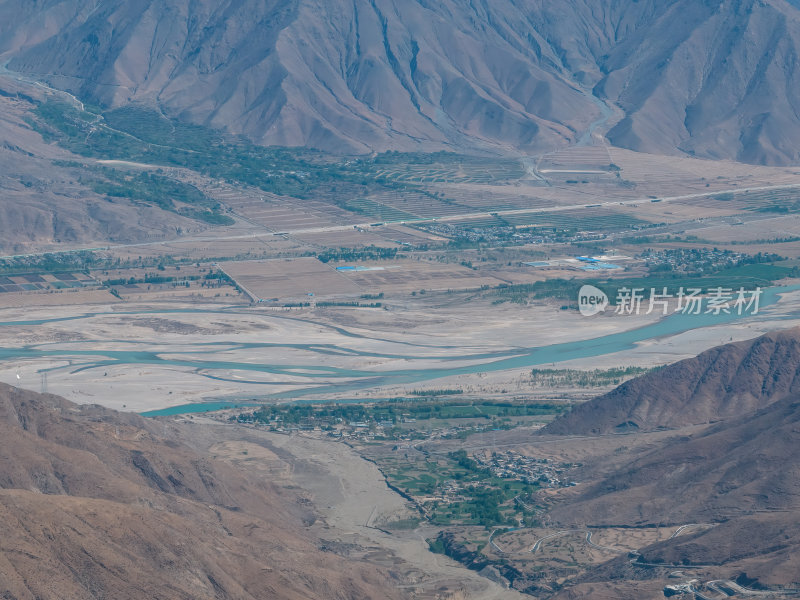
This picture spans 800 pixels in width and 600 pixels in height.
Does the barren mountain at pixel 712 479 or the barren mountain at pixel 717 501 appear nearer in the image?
the barren mountain at pixel 717 501

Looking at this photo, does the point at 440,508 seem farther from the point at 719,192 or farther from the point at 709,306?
the point at 719,192

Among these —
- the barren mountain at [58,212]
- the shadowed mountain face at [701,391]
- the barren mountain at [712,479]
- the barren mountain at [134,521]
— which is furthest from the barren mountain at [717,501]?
the barren mountain at [58,212]

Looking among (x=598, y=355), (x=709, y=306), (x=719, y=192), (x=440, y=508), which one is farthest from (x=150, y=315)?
(x=719, y=192)

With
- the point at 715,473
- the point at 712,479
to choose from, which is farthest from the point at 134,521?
the point at 715,473

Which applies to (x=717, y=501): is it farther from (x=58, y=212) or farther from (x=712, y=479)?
(x=58, y=212)

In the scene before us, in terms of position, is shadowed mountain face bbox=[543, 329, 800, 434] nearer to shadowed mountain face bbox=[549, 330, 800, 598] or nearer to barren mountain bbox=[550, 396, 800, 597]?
shadowed mountain face bbox=[549, 330, 800, 598]

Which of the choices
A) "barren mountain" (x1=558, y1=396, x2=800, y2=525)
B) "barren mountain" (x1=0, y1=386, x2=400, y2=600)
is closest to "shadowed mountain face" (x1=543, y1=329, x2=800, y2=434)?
"barren mountain" (x1=558, y1=396, x2=800, y2=525)

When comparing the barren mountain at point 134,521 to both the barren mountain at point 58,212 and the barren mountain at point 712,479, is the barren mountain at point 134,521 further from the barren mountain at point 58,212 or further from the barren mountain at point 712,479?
the barren mountain at point 58,212
